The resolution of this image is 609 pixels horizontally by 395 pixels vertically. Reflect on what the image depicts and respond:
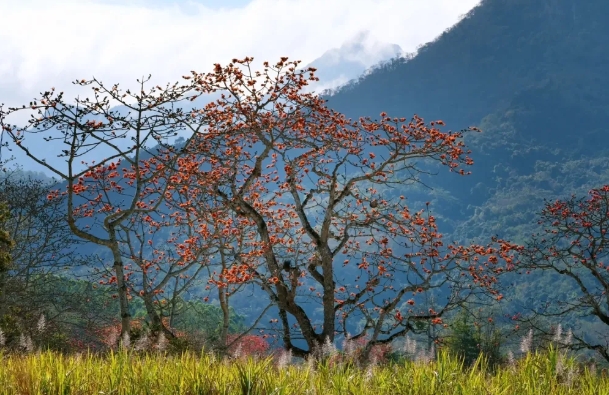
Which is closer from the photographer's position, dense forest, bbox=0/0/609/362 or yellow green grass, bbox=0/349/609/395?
yellow green grass, bbox=0/349/609/395

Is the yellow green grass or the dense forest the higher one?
the dense forest

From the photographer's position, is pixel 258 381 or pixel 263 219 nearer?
pixel 258 381

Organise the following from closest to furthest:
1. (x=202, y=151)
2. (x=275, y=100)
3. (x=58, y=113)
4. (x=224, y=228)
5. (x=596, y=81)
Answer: (x=58, y=113) → (x=202, y=151) → (x=275, y=100) → (x=224, y=228) → (x=596, y=81)

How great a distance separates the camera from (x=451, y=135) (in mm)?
10477

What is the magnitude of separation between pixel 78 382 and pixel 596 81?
208877mm

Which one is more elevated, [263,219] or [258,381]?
[263,219]

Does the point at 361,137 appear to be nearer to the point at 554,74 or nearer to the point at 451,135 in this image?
the point at 451,135

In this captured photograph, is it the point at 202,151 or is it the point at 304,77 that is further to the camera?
the point at 304,77

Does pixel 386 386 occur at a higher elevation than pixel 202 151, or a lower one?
lower

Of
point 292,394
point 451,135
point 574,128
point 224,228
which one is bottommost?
point 292,394

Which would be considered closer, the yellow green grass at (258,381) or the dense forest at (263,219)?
the yellow green grass at (258,381)

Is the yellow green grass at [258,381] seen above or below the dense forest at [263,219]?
below

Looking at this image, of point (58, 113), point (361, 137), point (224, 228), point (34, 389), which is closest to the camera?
point (34, 389)

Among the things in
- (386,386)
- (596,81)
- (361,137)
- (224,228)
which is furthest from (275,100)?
(596,81)
